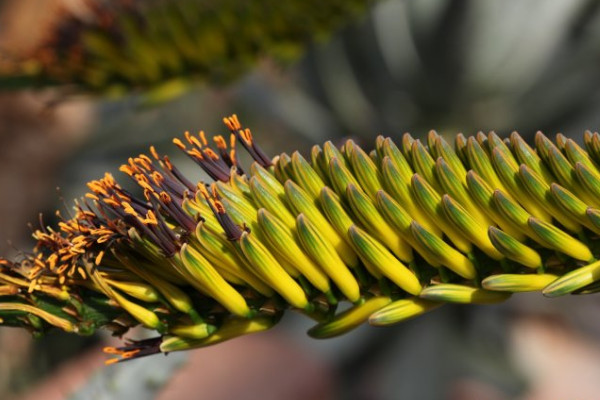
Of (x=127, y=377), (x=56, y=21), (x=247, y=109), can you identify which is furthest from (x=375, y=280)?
(x=247, y=109)

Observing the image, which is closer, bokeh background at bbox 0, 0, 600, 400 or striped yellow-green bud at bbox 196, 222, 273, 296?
striped yellow-green bud at bbox 196, 222, 273, 296

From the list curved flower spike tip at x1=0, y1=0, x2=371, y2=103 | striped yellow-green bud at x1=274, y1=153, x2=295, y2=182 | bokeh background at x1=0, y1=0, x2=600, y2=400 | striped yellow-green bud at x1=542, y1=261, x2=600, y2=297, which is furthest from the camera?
bokeh background at x1=0, y1=0, x2=600, y2=400

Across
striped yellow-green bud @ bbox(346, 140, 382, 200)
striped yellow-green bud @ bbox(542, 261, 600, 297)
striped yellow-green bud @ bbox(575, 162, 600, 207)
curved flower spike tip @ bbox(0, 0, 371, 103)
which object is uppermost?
curved flower spike tip @ bbox(0, 0, 371, 103)

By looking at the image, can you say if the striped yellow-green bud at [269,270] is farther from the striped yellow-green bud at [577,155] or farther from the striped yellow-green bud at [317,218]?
the striped yellow-green bud at [577,155]

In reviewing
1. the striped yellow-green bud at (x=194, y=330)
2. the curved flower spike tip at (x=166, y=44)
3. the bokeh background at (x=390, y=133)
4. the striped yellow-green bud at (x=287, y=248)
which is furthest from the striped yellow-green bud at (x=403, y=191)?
the bokeh background at (x=390, y=133)

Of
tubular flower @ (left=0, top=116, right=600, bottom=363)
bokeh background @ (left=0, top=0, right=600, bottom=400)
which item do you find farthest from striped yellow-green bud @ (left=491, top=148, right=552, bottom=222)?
bokeh background @ (left=0, top=0, right=600, bottom=400)

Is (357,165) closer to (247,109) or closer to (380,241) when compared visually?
(380,241)

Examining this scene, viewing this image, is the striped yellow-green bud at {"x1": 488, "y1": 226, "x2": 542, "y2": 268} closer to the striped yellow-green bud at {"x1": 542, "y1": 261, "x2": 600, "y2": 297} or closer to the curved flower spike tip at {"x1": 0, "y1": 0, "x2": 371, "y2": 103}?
the striped yellow-green bud at {"x1": 542, "y1": 261, "x2": 600, "y2": 297}
